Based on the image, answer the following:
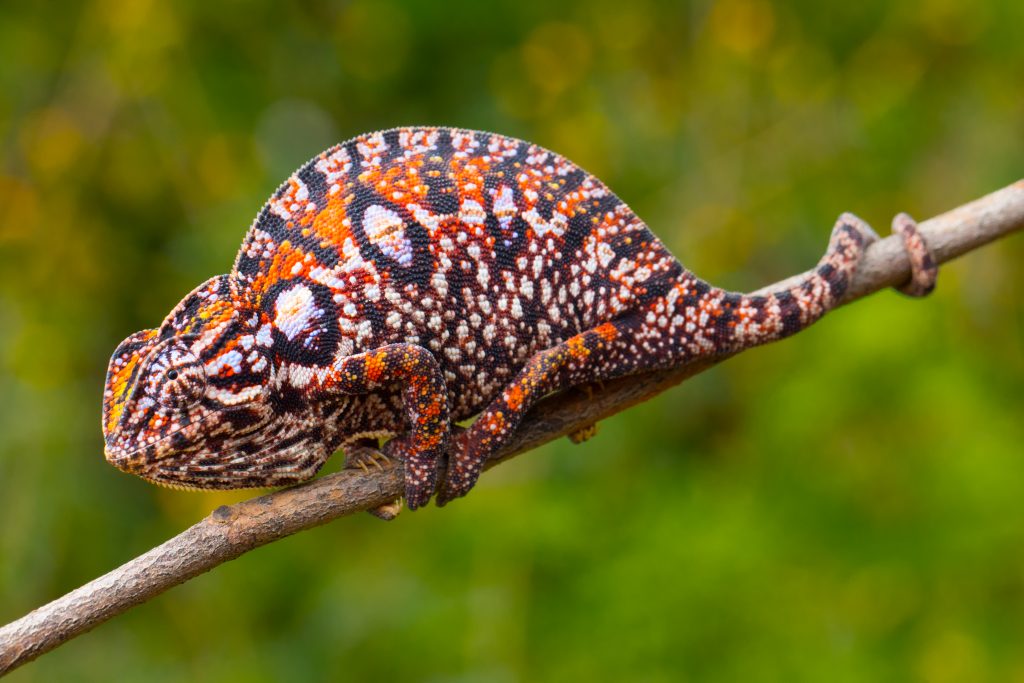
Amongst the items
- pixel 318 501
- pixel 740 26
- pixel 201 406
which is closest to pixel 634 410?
pixel 740 26

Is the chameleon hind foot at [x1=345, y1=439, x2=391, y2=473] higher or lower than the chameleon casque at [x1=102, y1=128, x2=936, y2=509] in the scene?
lower

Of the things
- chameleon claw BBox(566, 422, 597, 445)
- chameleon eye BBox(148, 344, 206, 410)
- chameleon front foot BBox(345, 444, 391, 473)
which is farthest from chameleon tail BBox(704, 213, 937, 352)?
chameleon eye BBox(148, 344, 206, 410)

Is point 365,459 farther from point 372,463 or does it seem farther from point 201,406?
point 201,406

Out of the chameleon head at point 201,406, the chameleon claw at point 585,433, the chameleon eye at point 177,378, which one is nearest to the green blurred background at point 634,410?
the chameleon claw at point 585,433

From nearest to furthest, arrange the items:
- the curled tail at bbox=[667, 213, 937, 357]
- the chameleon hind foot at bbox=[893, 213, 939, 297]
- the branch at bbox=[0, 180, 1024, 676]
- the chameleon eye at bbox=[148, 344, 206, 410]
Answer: the branch at bbox=[0, 180, 1024, 676], the chameleon eye at bbox=[148, 344, 206, 410], the curled tail at bbox=[667, 213, 937, 357], the chameleon hind foot at bbox=[893, 213, 939, 297]

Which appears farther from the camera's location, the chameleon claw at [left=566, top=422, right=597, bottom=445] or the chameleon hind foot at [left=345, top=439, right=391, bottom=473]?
the chameleon claw at [left=566, top=422, right=597, bottom=445]

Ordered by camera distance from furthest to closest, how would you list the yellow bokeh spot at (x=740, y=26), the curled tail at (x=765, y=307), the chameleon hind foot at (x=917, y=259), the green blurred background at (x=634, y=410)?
the yellow bokeh spot at (x=740, y=26)
the green blurred background at (x=634, y=410)
the chameleon hind foot at (x=917, y=259)
the curled tail at (x=765, y=307)

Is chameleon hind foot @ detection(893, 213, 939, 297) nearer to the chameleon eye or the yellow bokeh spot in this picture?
the chameleon eye

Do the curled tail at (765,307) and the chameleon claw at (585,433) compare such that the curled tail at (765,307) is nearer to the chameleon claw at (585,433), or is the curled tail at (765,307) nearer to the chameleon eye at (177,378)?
the chameleon claw at (585,433)
